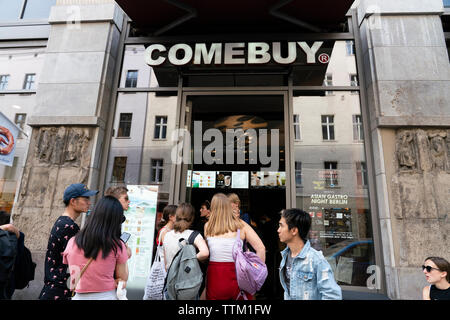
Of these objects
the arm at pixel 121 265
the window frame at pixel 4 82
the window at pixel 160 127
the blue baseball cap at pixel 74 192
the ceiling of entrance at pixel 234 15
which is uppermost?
the ceiling of entrance at pixel 234 15

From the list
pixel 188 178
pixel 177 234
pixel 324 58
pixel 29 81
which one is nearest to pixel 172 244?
pixel 177 234

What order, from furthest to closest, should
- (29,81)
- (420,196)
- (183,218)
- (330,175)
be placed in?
1. (29,81)
2. (330,175)
3. (420,196)
4. (183,218)

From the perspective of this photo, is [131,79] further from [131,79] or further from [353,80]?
[353,80]

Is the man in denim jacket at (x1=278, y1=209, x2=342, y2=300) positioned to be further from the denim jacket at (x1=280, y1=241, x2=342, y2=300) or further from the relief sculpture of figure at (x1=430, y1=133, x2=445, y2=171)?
the relief sculpture of figure at (x1=430, y1=133, x2=445, y2=171)

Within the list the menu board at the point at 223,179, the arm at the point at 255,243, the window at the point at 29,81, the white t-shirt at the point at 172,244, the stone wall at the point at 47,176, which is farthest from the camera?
the menu board at the point at 223,179

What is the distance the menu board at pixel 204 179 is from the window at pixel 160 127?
1706 mm

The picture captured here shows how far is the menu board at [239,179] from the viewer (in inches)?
336

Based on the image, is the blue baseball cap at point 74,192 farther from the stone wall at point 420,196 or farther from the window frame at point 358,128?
the window frame at point 358,128

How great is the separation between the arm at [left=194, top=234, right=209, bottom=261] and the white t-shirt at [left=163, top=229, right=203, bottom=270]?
22cm

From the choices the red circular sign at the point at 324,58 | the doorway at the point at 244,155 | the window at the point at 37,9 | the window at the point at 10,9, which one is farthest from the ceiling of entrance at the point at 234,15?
the window at the point at 10,9

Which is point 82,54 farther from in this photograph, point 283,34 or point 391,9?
point 391,9

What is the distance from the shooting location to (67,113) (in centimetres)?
616

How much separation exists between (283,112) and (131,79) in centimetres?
400
